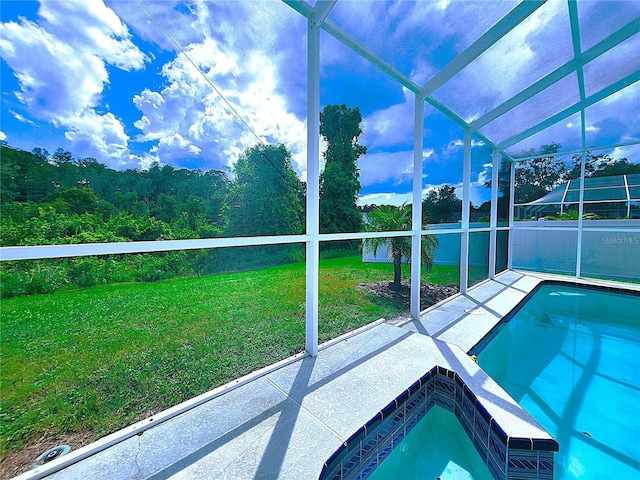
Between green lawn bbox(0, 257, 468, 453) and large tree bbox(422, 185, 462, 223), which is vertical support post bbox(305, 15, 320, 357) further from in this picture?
large tree bbox(422, 185, 462, 223)

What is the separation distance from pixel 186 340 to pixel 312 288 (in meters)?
1.75

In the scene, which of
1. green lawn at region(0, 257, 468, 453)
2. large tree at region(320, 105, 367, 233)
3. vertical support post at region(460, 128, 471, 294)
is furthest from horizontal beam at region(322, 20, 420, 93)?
green lawn at region(0, 257, 468, 453)

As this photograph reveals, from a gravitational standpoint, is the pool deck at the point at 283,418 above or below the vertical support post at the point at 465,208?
below

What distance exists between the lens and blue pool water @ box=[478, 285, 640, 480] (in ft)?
7.39

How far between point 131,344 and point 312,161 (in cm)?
271

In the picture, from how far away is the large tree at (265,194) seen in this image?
157 inches

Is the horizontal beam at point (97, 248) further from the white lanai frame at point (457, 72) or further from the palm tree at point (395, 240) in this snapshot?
the palm tree at point (395, 240)

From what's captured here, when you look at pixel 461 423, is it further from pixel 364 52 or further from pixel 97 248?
pixel 364 52

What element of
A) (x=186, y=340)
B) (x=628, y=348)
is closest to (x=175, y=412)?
(x=186, y=340)

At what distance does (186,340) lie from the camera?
10.8 ft

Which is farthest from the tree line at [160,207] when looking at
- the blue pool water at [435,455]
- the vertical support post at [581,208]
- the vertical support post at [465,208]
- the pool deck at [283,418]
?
the vertical support post at [581,208]

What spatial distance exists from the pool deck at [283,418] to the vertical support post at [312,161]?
1.97ft

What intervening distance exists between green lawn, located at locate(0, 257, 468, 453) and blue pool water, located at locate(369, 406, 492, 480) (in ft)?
5.12

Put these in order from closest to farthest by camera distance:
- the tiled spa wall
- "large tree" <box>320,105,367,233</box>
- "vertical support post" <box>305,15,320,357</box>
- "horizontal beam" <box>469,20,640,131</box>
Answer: the tiled spa wall
"vertical support post" <box>305,15,320,357</box>
"horizontal beam" <box>469,20,640,131</box>
"large tree" <box>320,105,367,233</box>
